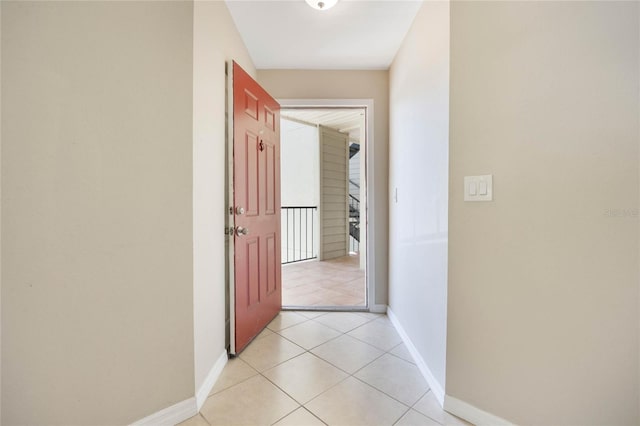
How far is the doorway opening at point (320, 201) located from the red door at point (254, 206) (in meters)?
1.22

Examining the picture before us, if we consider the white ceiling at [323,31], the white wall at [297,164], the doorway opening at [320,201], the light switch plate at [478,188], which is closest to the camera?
the light switch plate at [478,188]

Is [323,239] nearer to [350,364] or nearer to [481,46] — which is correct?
[350,364]

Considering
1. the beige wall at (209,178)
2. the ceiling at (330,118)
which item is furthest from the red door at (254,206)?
the ceiling at (330,118)

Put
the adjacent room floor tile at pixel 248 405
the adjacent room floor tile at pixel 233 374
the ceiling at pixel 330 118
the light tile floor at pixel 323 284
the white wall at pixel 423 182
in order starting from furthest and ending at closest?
the ceiling at pixel 330 118, the light tile floor at pixel 323 284, the adjacent room floor tile at pixel 233 374, the white wall at pixel 423 182, the adjacent room floor tile at pixel 248 405

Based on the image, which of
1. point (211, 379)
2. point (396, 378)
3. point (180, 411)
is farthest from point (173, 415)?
point (396, 378)

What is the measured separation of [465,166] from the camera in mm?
1420

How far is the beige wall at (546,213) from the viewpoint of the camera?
3.45 feet

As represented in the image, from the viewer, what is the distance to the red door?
2018 mm

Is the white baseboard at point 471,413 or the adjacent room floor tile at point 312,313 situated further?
the adjacent room floor tile at point 312,313

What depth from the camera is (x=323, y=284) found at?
389cm

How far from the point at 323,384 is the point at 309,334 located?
0.70 m

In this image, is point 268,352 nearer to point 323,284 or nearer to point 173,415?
point 173,415

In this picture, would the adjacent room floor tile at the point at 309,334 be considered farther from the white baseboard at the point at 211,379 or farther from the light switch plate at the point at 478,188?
the light switch plate at the point at 478,188

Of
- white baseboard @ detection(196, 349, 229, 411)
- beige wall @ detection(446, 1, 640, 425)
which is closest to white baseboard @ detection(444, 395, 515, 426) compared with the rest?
beige wall @ detection(446, 1, 640, 425)
